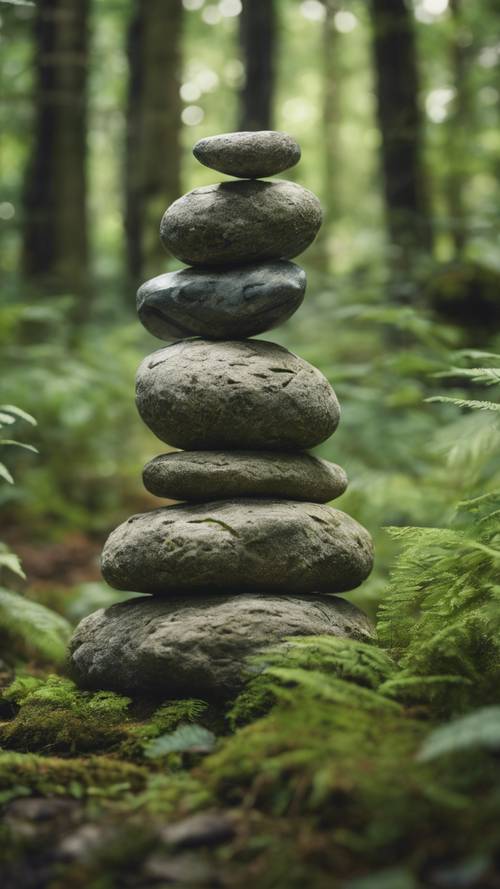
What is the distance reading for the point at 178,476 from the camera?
462 cm

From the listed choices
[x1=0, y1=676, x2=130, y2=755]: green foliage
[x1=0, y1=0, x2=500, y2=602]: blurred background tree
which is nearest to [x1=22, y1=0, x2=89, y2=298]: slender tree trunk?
[x1=0, y1=0, x2=500, y2=602]: blurred background tree

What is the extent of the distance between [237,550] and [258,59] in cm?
1453

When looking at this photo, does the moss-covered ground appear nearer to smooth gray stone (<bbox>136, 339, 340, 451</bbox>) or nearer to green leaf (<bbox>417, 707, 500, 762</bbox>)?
green leaf (<bbox>417, 707, 500, 762</bbox>)

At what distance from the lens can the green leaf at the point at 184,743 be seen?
3.44 meters

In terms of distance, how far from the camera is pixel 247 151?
15.2 feet

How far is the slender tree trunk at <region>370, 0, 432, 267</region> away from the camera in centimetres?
1068

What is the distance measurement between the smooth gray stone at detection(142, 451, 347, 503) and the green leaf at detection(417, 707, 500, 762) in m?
2.18

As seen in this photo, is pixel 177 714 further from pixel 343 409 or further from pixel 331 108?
pixel 331 108

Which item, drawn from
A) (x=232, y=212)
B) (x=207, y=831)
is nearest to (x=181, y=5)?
(x=232, y=212)

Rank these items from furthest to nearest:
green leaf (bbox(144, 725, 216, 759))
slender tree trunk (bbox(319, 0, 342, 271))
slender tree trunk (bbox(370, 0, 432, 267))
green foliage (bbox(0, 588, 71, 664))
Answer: slender tree trunk (bbox(319, 0, 342, 271))
slender tree trunk (bbox(370, 0, 432, 267))
green foliage (bbox(0, 588, 71, 664))
green leaf (bbox(144, 725, 216, 759))

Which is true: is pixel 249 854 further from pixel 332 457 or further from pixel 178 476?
pixel 332 457

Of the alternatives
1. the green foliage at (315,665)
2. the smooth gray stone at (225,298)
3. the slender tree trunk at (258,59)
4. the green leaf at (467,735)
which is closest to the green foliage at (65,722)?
the green foliage at (315,665)

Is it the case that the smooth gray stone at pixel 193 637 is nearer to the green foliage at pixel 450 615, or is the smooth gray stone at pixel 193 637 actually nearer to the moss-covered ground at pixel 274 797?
the moss-covered ground at pixel 274 797

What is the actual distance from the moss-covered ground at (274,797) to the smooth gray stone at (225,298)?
2.05m
